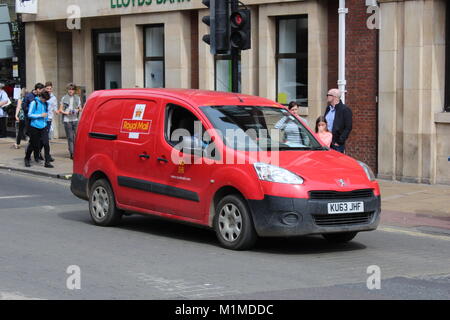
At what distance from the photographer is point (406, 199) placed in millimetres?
15055

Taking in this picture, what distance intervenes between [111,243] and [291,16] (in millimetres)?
10666

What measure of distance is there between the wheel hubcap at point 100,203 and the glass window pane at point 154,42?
11.9 metres

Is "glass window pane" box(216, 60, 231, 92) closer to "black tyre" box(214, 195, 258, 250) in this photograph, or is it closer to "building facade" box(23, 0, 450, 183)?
"building facade" box(23, 0, 450, 183)

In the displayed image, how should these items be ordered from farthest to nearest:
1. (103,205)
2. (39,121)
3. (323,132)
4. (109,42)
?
1. (109,42)
2. (39,121)
3. (323,132)
4. (103,205)

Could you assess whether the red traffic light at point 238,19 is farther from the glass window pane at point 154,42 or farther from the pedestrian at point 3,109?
the pedestrian at point 3,109

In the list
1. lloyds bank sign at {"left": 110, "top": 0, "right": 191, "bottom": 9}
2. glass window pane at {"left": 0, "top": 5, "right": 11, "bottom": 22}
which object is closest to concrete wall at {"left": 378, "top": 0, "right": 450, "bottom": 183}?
lloyds bank sign at {"left": 110, "top": 0, "right": 191, "bottom": 9}

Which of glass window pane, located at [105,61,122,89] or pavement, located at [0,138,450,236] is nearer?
pavement, located at [0,138,450,236]

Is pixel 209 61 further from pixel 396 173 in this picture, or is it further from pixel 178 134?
pixel 178 134

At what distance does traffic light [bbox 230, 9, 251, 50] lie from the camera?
1487cm

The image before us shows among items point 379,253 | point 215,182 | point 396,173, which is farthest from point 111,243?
point 396,173

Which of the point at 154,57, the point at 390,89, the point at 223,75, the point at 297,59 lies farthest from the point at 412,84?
the point at 154,57

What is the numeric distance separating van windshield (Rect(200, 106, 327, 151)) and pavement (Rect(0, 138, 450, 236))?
7.72 feet

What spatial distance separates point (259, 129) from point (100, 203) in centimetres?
258

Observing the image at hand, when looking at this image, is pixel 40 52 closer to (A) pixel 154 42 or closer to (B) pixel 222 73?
(A) pixel 154 42
